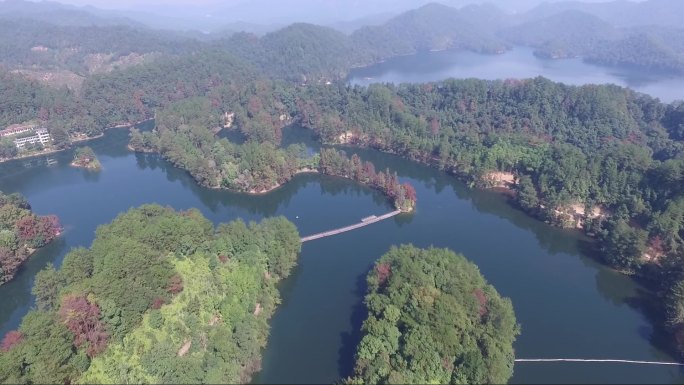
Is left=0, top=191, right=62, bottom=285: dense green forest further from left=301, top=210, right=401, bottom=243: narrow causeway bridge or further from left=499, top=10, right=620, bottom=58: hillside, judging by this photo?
left=499, top=10, right=620, bottom=58: hillside

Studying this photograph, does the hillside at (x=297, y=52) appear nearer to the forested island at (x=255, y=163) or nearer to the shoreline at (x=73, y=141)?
the shoreline at (x=73, y=141)

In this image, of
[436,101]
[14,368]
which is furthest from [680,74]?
[14,368]

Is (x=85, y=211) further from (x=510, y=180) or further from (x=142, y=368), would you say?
(x=510, y=180)

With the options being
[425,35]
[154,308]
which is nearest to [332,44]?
[425,35]

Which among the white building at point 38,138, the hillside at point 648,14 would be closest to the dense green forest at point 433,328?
the white building at point 38,138

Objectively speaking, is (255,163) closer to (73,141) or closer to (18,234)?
(18,234)

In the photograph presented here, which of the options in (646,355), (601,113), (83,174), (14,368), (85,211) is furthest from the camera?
(601,113)
